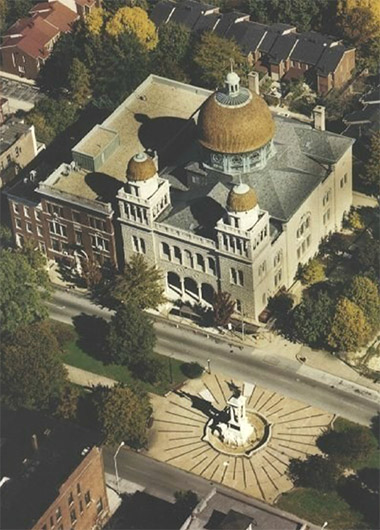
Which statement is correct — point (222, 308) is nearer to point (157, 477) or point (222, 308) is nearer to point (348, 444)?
point (157, 477)

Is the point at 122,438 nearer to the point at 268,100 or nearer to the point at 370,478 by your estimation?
the point at 370,478

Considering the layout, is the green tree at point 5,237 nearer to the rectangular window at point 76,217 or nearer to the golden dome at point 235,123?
the rectangular window at point 76,217

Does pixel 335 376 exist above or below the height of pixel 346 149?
below

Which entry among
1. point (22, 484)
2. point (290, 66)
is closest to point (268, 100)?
point (290, 66)

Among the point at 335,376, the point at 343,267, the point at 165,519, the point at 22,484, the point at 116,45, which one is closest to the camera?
the point at 22,484

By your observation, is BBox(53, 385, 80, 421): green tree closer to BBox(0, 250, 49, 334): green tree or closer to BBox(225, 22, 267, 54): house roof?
BBox(0, 250, 49, 334): green tree
